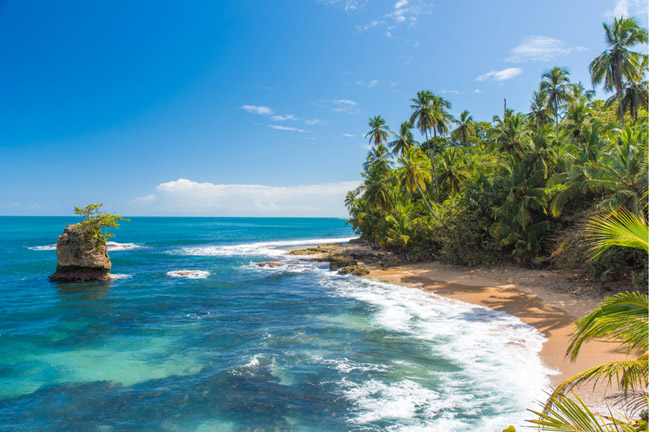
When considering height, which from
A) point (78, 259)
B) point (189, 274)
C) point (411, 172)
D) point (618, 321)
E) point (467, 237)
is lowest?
point (189, 274)

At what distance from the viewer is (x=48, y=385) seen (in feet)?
38.3

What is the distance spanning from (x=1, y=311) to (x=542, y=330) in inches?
1122

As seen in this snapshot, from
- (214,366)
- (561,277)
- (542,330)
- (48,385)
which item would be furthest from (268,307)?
(561,277)

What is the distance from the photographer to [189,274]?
109 feet

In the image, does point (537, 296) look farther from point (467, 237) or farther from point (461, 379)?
point (461, 379)

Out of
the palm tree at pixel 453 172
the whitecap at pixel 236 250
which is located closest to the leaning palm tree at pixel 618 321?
the palm tree at pixel 453 172

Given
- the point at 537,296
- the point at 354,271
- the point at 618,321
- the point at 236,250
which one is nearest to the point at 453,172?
the point at 354,271

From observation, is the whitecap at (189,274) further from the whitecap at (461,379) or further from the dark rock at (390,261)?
the whitecap at (461,379)

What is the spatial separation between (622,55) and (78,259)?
4723 cm

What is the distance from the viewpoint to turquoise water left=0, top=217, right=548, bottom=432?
31.6 ft

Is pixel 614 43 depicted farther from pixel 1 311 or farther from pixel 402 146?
pixel 1 311

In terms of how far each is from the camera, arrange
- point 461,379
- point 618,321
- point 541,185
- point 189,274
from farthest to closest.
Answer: point 189,274 < point 541,185 < point 461,379 < point 618,321

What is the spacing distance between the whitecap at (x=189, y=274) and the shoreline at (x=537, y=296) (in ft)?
49.3

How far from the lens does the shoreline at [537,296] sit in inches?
468
